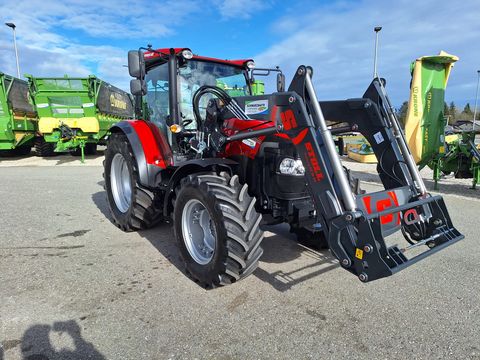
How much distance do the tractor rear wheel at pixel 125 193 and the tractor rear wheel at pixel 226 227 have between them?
1.32 meters

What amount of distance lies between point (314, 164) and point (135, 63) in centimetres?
248

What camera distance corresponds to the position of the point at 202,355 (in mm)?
2311

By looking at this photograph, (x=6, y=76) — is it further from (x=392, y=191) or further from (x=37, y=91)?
(x=392, y=191)

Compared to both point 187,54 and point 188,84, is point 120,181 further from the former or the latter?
point 187,54

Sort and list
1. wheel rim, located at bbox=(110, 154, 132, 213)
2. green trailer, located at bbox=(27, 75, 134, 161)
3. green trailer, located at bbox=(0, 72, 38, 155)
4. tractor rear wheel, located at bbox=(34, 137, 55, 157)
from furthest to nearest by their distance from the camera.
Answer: tractor rear wheel, located at bbox=(34, 137, 55, 157), green trailer, located at bbox=(27, 75, 134, 161), green trailer, located at bbox=(0, 72, 38, 155), wheel rim, located at bbox=(110, 154, 132, 213)

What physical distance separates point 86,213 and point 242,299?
3.91 m

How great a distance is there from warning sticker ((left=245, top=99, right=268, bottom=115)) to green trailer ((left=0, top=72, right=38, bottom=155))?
12.4 meters

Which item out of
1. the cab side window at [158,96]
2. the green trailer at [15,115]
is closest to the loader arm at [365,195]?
the cab side window at [158,96]

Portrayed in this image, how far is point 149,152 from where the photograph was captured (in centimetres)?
432

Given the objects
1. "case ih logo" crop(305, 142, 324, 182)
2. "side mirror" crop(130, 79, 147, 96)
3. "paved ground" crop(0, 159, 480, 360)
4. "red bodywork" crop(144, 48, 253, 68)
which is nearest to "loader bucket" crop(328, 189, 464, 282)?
"case ih logo" crop(305, 142, 324, 182)

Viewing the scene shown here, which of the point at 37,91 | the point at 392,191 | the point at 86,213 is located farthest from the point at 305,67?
the point at 37,91

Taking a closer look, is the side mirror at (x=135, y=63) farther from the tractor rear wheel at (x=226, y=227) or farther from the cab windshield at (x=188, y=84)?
the tractor rear wheel at (x=226, y=227)

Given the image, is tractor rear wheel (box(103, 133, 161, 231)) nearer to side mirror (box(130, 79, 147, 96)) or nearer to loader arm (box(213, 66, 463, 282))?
side mirror (box(130, 79, 147, 96))

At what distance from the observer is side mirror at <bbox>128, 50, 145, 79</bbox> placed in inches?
155
